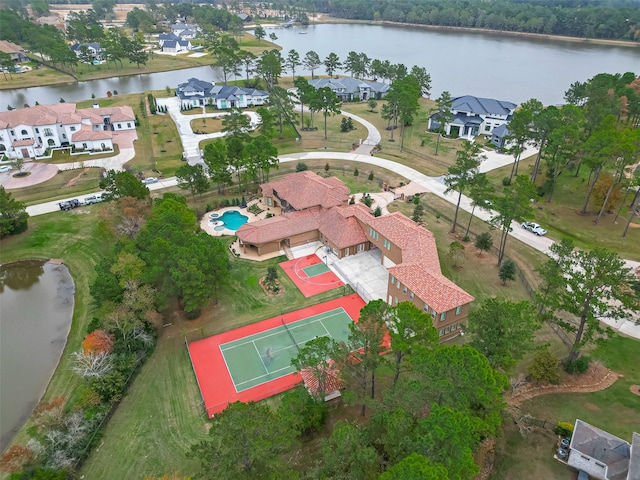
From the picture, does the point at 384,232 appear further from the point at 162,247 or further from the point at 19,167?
the point at 19,167

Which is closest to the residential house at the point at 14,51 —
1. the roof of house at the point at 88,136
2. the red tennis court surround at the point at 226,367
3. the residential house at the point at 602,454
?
the roof of house at the point at 88,136

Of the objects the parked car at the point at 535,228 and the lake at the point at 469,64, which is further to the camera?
the lake at the point at 469,64

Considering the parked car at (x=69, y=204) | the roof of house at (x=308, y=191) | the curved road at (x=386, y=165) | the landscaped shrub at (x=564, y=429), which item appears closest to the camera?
the landscaped shrub at (x=564, y=429)

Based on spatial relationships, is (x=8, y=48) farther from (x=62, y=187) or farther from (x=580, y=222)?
(x=580, y=222)

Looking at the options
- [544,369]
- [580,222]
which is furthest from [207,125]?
[544,369]

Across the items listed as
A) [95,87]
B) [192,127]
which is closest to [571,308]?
[192,127]

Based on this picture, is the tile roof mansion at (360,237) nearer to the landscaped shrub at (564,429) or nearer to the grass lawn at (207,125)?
the landscaped shrub at (564,429)
